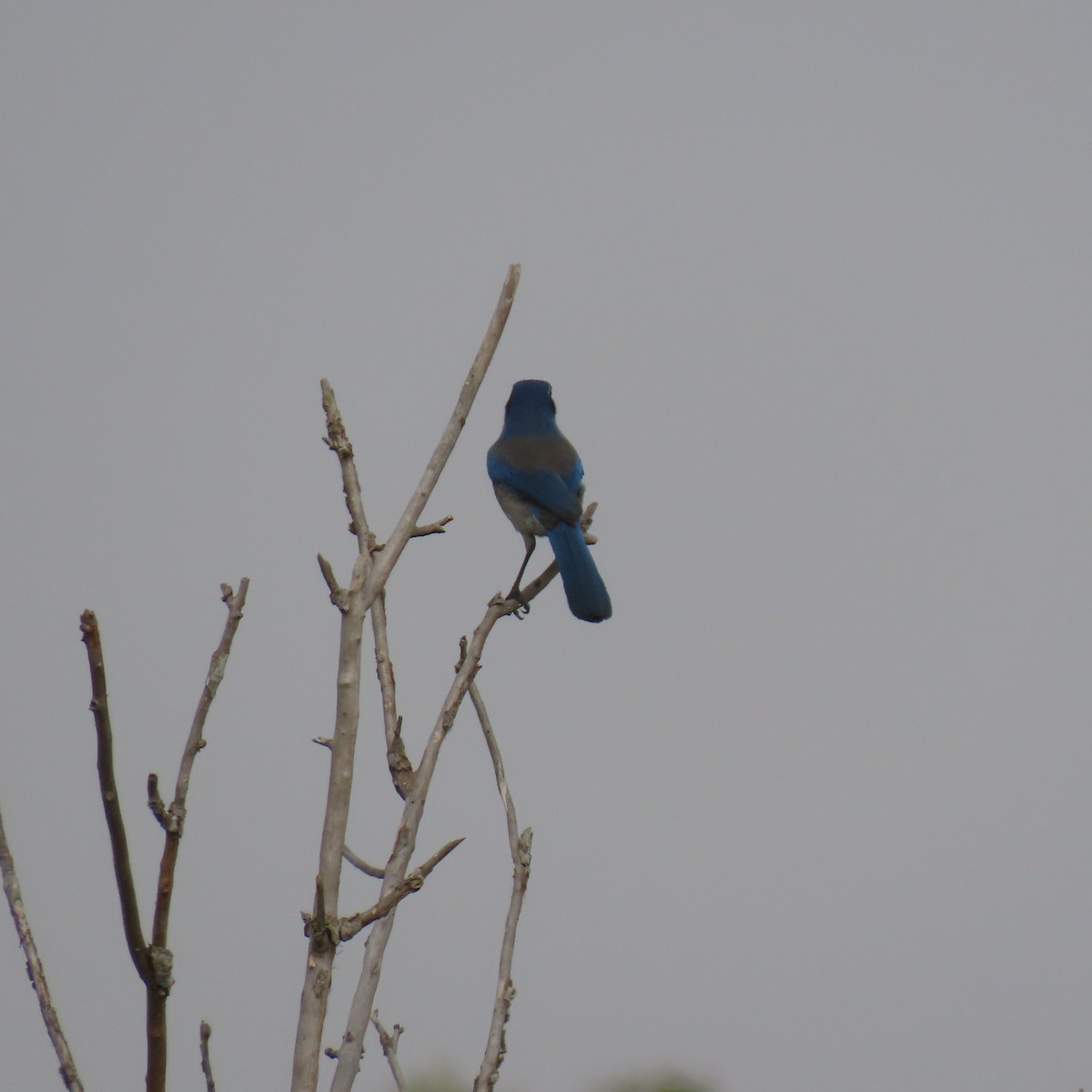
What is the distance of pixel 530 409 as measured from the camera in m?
9.47

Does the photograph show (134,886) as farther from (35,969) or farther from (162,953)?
(35,969)

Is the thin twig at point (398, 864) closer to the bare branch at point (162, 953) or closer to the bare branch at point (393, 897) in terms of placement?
the bare branch at point (393, 897)

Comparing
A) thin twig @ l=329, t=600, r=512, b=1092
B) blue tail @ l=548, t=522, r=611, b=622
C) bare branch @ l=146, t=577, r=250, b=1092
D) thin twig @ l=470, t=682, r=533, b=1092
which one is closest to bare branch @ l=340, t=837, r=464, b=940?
thin twig @ l=329, t=600, r=512, b=1092

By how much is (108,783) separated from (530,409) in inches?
310

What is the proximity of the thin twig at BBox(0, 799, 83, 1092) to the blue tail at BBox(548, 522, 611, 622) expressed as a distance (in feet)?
12.2

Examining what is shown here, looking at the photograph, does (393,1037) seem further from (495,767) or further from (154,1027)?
(154,1027)

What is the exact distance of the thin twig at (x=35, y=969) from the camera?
2.16 meters

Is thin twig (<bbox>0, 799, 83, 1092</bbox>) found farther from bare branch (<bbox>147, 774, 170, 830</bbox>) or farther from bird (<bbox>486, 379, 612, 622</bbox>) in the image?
bird (<bbox>486, 379, 612, 622</bbox>)

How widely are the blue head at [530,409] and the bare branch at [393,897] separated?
6816 millimetres

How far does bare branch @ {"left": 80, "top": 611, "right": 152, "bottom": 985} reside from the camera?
1686mm

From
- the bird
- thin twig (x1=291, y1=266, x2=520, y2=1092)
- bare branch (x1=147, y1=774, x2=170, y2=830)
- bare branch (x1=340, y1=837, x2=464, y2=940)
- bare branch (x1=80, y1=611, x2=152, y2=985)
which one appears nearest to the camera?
bare branch (x1=80, y1=611, x2=152, y2=985)

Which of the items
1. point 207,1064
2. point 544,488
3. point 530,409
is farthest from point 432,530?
point 530,409

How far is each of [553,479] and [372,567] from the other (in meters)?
5.19

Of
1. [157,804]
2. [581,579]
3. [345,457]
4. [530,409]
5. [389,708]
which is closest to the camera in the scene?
[157,804]
